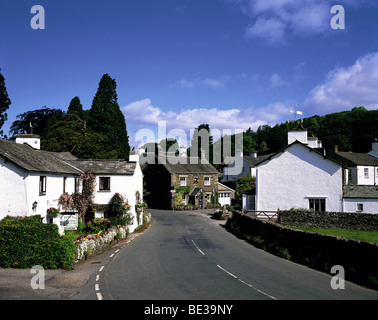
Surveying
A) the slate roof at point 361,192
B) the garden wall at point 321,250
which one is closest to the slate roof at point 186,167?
the slate roof at point 361,192

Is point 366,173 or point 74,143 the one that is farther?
point 366,173

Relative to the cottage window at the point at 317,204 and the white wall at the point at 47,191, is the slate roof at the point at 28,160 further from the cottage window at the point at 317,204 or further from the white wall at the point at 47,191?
the cottage window at the point at 317,204

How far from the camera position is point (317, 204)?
34469mm

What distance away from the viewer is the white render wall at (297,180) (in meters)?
34.0

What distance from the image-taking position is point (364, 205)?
32.4m

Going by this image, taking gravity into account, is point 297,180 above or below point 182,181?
above

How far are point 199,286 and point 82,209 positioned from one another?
20509 mm

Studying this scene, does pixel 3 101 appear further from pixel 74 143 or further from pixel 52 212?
pixel 52 212

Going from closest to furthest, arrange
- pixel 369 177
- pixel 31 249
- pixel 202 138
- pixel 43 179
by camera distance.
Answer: pixel 31 249 < pixel 43 179 < pixel 369 177 < pixel 202 138

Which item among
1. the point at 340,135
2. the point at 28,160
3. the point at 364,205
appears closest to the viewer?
the point at 28,160

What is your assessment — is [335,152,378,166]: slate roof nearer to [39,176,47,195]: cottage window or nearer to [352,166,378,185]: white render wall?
[352,166,378,185]: white render wall

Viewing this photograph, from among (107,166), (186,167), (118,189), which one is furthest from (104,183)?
(186,167)

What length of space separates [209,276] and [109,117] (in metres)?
50.6

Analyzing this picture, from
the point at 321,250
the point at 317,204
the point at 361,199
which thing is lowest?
the point at 321,250
